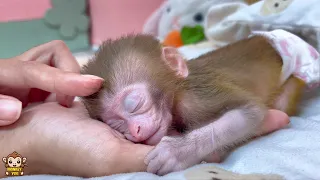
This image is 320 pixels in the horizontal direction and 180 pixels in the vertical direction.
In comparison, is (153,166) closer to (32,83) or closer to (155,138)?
(155,138)

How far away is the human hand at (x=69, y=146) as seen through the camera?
123 cm

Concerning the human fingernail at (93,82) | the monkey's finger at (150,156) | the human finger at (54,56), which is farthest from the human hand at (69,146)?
the human finger at (54,56)

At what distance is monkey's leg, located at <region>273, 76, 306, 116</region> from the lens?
2.06 meters

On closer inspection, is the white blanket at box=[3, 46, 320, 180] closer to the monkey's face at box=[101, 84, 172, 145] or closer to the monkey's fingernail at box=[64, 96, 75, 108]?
the monkey's face at box=[101, 84, 172, 145]

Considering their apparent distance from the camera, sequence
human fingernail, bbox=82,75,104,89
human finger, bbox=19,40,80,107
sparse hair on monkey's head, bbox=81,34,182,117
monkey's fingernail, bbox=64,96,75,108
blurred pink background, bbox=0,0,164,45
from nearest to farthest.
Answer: human fingernail, bbox=82,75,104,89 < sparse hair on monkey's head, bbox=81,34,182,117 < monkey's fingernail, bbox=64,96,75,108 < human finger, bbox=19,40,80,107 < blurred pink background, bbox=0,0,164,45

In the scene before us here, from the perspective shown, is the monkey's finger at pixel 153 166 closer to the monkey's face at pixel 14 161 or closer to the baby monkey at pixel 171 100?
the baby monkey at pixel 171 100

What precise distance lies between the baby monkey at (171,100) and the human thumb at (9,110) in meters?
0.25

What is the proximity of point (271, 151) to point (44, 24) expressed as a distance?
2825 millimetres

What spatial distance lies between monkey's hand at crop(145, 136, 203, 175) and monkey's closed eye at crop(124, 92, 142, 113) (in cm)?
15

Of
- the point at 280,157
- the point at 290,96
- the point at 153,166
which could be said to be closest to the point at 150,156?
the point at 153,166

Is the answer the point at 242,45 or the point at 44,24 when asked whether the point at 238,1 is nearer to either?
the point at 242,45

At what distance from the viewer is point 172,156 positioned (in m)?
1.30

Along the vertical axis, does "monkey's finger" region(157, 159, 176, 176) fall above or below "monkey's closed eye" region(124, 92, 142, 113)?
below

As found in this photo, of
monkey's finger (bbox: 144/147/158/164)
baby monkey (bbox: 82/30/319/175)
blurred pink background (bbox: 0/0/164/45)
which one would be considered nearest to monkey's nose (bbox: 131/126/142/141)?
baby monkey (bbox: 82/30/319/175)
